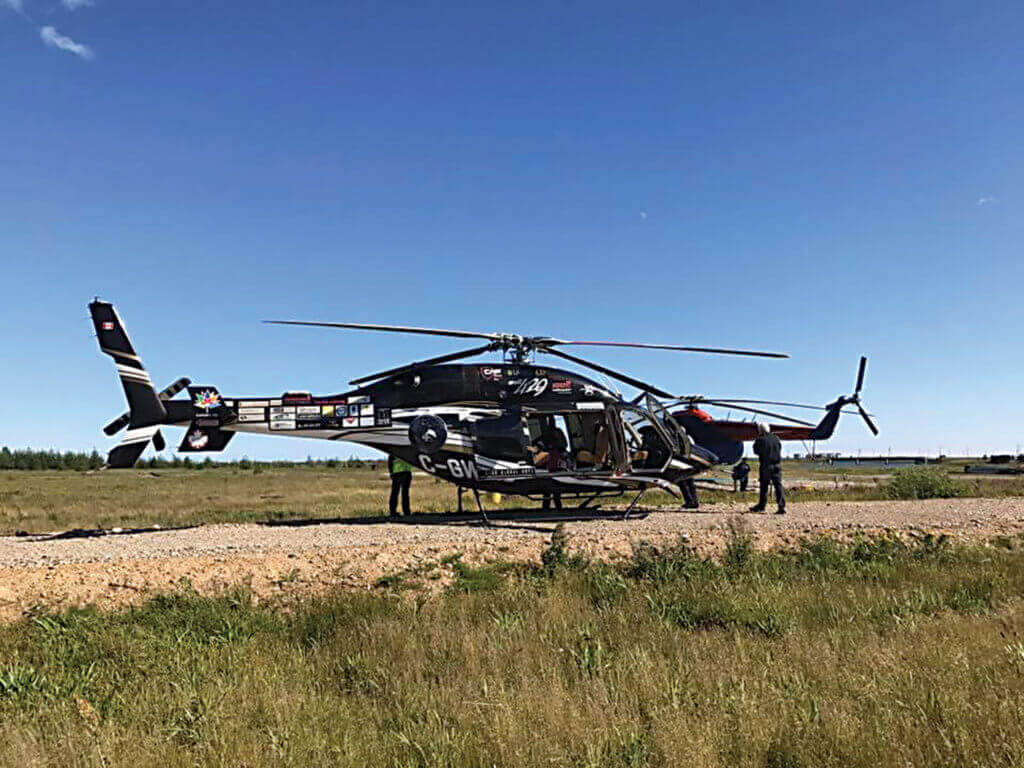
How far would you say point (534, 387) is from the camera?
15766mm

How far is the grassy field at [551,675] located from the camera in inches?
193

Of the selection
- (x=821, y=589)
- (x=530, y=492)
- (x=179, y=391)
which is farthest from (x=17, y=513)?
(x=821, y=589)

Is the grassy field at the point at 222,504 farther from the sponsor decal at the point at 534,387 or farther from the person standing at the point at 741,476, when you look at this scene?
the sponsor decal at the point at 534,387

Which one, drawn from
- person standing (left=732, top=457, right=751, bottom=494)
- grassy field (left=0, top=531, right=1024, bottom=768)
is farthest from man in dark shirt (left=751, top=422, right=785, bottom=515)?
person standing (left=732, top=457, right=751, bottom=494)

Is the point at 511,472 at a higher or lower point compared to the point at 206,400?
lower

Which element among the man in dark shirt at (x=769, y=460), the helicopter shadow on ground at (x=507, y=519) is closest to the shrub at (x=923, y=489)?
the man in dark shirt at (x=769, y=460)

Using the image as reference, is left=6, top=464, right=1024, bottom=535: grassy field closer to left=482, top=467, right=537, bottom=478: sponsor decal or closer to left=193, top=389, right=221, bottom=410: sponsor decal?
left=482, top=467, right=537, bottom=478: sponsor decal

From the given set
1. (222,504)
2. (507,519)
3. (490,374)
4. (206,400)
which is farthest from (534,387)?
(222,504)

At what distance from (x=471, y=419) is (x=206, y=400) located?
5760 millimetres

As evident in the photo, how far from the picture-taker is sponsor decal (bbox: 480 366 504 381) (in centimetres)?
1596

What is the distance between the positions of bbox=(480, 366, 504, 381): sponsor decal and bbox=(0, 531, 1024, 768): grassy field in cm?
619

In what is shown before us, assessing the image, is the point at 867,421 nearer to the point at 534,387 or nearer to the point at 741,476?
the point at 741,476

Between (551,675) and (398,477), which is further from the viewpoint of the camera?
(398,477)

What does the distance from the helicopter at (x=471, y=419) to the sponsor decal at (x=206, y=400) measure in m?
0.02
